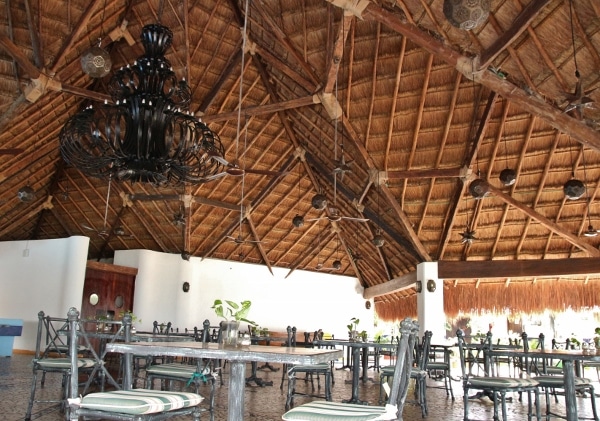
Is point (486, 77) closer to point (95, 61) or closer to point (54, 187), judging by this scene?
point (95, 61)

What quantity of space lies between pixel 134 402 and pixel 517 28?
5.17m

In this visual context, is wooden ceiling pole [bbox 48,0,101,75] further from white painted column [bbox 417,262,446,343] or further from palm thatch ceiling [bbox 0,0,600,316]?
white painted column [bbox 417,262,446,343]

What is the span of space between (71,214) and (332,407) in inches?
604

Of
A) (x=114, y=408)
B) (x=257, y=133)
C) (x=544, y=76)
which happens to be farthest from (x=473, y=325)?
(x=114, y=408)

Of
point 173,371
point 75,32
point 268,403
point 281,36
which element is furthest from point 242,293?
point 173,371

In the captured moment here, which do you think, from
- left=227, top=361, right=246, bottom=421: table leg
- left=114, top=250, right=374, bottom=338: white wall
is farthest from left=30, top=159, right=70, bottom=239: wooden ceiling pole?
left=227, top=361, right=246, bottom=421: table leg

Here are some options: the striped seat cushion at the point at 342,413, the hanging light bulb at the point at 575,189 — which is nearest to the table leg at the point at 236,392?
the striped seat cushion at the point at 342,413

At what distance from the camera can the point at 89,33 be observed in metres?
9.40

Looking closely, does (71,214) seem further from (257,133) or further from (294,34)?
(294,34)

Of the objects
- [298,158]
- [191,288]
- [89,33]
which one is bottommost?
[191,288]

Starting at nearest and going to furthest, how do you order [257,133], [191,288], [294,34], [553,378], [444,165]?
1. [553,378]
2. [294,34]
3. [444,165]
4. [257,133]
5. [191,288]

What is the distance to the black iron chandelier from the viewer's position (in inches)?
184

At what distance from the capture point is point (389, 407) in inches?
88.0

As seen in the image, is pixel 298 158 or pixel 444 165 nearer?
pixel 444 165
